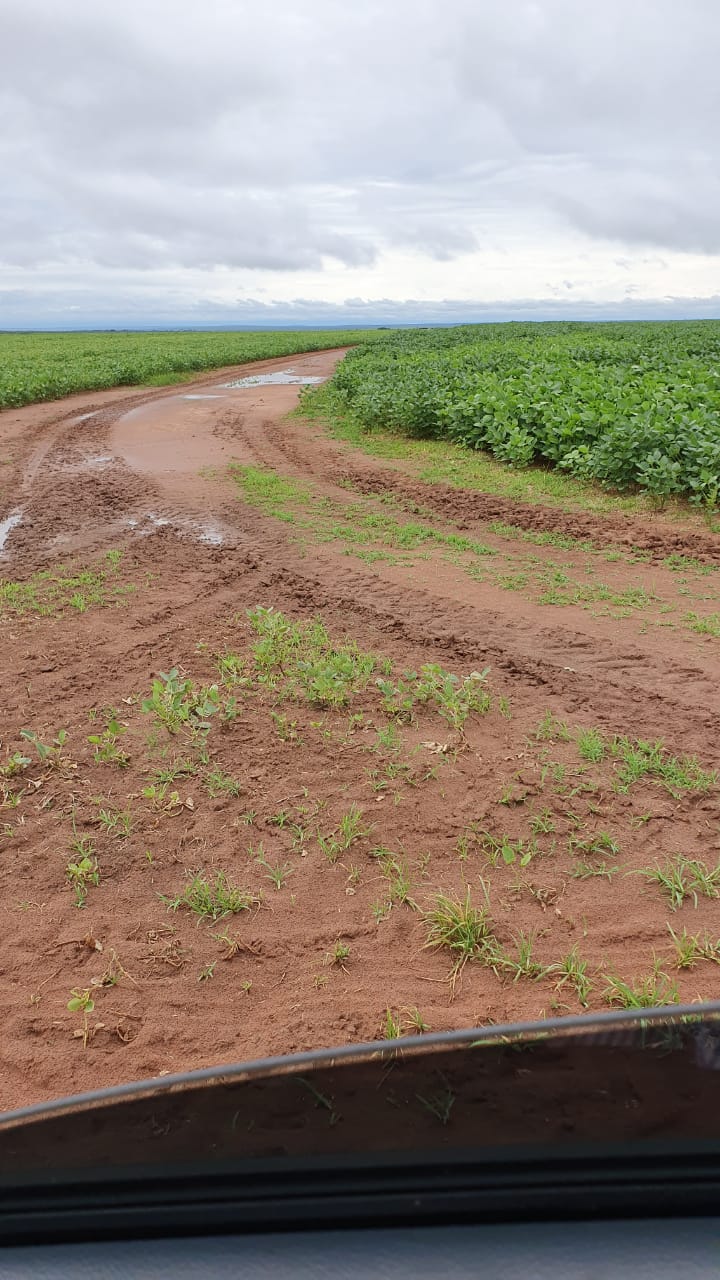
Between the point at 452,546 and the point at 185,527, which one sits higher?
the point at 185,527

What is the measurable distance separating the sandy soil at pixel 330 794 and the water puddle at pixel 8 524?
458 mm

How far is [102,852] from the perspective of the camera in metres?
3.50

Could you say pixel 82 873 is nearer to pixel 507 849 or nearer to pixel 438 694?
pixel 507 849

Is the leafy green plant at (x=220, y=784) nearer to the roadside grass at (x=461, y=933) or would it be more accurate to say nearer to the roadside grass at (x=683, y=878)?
the roadside grass at (x=461, y=933)

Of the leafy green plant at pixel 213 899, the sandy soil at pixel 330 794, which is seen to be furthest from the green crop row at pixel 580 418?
the leafy green plant at pixel 213 899

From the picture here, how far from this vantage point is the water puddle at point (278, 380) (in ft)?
84.8

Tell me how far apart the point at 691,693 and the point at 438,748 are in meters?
1.59

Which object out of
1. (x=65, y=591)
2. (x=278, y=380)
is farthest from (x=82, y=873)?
(x=278, y=380)

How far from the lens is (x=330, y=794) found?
3863mm

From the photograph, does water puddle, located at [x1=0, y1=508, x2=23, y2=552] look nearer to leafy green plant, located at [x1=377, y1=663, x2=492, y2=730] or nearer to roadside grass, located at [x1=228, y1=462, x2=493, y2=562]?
roadside grass, located at [x1=228, y1=462, x2=493, y2=562]

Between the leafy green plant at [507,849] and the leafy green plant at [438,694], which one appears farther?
the leafy green plant at [438,694]

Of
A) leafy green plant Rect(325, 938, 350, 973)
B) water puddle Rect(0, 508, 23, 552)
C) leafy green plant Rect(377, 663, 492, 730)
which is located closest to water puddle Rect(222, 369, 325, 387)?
water puddle Rect(0, 508, 23, 552)

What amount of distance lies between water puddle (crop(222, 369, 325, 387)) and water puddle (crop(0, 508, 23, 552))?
16.3 m

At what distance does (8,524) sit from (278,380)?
20.3 metres
